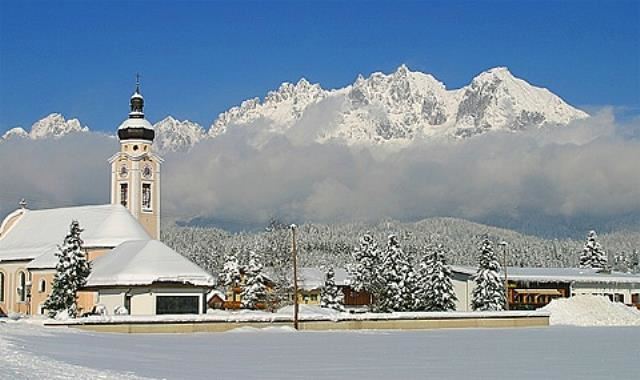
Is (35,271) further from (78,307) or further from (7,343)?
(7,343)

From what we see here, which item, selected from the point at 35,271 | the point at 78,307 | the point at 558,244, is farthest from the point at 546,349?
the point at 558,244

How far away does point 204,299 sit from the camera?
6116 centimetres

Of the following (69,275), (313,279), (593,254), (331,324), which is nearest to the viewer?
(331,324)

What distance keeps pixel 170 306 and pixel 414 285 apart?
61.9 ft

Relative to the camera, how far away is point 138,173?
8056cm

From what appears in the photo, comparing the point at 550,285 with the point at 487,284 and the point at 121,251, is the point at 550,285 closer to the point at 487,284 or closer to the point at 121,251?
the point at 487,284

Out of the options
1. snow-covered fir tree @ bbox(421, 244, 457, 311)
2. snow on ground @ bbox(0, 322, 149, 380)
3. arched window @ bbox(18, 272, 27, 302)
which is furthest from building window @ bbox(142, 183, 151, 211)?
snow on ground @ bbox(0, 322, 149, 380)

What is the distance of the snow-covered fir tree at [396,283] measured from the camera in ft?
229

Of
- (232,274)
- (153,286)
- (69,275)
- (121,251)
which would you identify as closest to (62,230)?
(121,251)

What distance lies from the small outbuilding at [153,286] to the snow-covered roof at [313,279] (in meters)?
31.8

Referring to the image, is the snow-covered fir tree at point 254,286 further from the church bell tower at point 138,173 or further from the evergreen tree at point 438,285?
the evergreen tree at point 438,285

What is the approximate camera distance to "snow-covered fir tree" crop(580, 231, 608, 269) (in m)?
117

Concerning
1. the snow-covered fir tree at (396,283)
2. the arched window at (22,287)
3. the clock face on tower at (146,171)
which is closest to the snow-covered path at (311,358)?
the snow-covered fir tree at (396,283)

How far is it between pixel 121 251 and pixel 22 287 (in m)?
12.8
